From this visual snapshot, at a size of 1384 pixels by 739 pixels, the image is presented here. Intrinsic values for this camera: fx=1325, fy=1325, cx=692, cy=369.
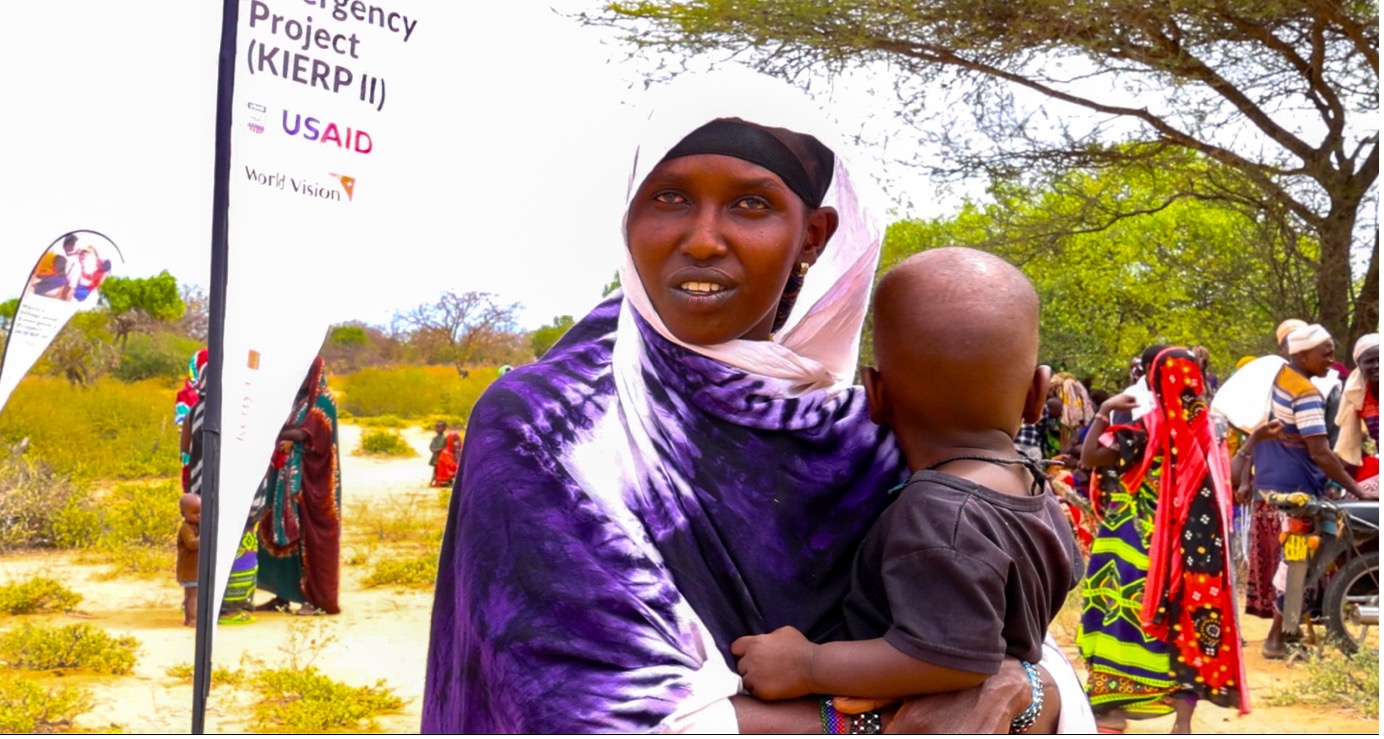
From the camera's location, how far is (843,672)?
1480 millimetres

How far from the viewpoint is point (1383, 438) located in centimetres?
668

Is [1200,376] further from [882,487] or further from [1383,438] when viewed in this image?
[882,487]

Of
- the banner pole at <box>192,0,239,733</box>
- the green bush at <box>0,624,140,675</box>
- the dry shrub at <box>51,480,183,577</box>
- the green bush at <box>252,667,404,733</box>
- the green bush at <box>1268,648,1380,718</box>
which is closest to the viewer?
the banner pole at <box>192,0,239,733</box>

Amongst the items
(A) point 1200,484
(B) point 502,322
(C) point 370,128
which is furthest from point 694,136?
(B) point 502,322

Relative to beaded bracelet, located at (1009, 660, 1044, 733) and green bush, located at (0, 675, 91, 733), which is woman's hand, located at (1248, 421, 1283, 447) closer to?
beaded bracelet, located at (1009, 660, 1044, 733)

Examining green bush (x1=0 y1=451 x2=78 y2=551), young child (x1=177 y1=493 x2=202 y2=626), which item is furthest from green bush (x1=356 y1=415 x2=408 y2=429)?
young child (x1=177 y1=493 x2=202 y2=626)

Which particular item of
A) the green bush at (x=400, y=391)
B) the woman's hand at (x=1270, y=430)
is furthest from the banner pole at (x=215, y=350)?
the green bush at (x=400, y=391)

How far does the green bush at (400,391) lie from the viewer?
23.1 metres

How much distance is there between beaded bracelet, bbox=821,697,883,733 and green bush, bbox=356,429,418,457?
61.9 feet

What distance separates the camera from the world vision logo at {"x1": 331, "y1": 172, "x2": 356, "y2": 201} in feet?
10.9

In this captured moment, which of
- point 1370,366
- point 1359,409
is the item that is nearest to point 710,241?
point 1370,366

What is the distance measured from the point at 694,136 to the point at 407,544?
11592 millimetres

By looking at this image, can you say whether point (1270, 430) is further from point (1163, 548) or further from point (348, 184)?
point (348, 184)

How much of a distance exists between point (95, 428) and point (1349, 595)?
49.2 feet
